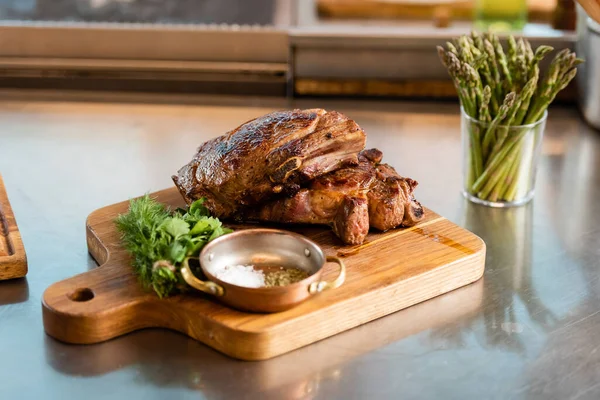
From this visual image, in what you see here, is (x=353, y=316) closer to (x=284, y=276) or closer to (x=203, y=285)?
(x=284, y=276)

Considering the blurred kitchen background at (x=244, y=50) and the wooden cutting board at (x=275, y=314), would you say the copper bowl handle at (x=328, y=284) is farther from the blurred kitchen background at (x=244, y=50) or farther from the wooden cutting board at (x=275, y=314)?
the blurred kitchen background at (x=244, y=50)

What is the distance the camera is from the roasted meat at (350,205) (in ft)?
6.88

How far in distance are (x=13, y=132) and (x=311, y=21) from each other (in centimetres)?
122

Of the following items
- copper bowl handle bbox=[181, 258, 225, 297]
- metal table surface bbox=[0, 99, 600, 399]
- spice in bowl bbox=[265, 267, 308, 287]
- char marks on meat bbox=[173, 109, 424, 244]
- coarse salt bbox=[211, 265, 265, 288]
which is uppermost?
char marks on meat bbox=[173, 109, 424, 244]

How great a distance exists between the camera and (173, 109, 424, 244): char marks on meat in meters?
2.11

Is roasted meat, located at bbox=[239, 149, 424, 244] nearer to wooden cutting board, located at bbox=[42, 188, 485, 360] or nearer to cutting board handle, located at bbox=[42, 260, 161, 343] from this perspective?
wooden cutting board, located at bbox=[42, 188, 485, 360]

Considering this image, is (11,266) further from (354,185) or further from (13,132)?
(13,132)

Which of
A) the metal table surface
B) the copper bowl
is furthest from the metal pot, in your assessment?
A: the copper bowl

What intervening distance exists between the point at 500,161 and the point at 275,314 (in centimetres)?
100

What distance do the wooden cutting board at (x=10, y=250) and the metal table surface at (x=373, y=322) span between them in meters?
0.03

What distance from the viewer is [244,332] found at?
174cm

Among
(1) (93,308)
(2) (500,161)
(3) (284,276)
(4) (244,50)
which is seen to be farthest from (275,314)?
(4) (244,50)

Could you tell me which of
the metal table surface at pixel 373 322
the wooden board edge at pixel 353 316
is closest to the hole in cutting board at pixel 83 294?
the metal table surface at pixel 373 322

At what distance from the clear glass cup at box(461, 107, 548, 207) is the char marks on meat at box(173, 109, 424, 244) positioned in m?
0.41
